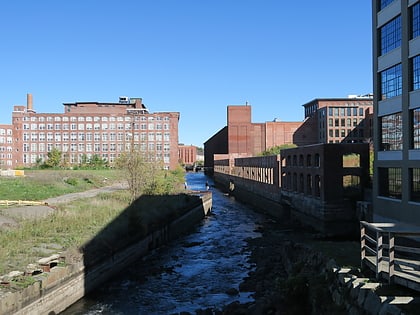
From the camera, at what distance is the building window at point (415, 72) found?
79.0 feet

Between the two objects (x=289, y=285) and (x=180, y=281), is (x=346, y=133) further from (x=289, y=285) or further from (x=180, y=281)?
(x=289, y=285)

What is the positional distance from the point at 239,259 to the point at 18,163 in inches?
4300

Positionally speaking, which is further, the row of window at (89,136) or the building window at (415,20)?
the row of window at (89,136)

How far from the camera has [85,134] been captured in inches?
4737

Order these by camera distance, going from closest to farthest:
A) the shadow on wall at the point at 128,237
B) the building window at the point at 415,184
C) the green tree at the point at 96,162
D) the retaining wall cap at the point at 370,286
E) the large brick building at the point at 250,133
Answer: the retaining wall cap at the point at 370,286, the shadow on wall at the point at 128,237, the building window at the point at 415,184, the green tree at the point at 96,162, the large brick building at the point at 250,133

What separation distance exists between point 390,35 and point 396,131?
6339 millimetres

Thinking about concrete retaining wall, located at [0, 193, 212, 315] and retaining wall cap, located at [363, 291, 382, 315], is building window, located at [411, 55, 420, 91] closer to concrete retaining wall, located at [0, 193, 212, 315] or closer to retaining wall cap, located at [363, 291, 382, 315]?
retaining wall cap, located at [363, 291, 382, 315]

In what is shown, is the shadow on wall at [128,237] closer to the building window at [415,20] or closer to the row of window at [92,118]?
the building window at [415,20]

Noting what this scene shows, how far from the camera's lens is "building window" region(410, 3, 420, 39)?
78.6 ft

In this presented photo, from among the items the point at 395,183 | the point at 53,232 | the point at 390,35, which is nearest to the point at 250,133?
→ the point at 390,35

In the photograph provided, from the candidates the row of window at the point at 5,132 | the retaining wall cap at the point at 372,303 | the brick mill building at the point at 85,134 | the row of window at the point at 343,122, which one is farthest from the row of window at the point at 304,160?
the row of window at the point at 5,132

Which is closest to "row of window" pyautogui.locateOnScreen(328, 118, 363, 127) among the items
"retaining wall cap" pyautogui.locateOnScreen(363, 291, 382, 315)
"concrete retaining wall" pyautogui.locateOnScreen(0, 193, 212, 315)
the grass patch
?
the grass patch

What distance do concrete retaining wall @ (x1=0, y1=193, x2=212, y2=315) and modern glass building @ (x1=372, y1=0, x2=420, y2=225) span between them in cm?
1639

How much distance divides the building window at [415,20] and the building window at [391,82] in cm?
227
